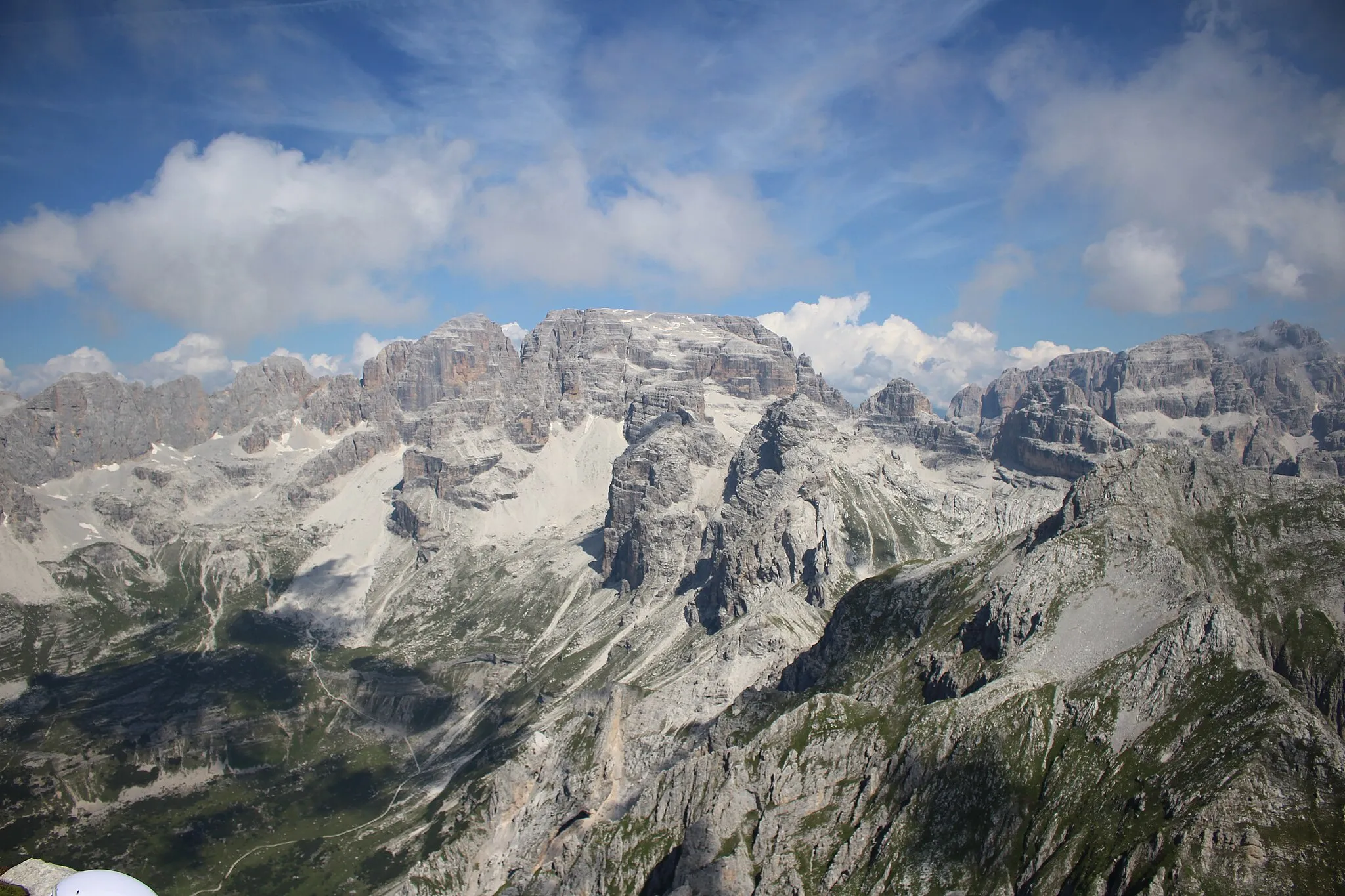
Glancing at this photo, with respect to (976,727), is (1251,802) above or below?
below

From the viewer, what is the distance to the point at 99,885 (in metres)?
47.1

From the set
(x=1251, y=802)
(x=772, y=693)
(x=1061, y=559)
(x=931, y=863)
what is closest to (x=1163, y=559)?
(x=1061, y=559)

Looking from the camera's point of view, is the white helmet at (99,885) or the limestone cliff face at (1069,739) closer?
the white helmet at (99,885)

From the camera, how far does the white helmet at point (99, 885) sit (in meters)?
46.1

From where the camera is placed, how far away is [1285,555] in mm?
127688

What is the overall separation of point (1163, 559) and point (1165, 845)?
51.0 metres

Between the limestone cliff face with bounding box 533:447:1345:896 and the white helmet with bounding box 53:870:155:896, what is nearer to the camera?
the white helmet with bounding box 53:870:155:896

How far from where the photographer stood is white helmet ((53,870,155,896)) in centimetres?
4612

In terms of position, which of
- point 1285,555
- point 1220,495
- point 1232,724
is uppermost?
point 1220,495

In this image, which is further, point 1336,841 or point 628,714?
point 628,714

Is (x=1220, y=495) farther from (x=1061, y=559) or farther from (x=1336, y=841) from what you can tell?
(x=1336, y=841)

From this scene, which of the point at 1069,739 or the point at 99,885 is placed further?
the point at 1069,739

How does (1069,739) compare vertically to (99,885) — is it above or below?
below

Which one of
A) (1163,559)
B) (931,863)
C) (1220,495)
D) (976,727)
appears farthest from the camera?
(1220,495)
